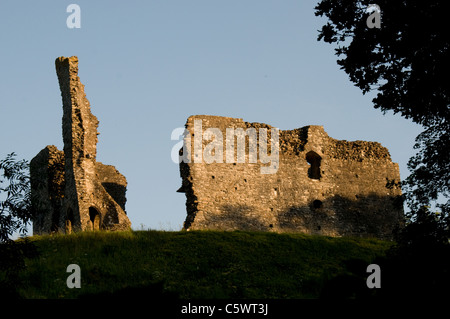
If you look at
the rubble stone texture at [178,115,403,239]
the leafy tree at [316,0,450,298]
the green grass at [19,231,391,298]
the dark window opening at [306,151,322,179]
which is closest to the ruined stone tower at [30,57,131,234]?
the rubble stone texture at [178,115,403,239]

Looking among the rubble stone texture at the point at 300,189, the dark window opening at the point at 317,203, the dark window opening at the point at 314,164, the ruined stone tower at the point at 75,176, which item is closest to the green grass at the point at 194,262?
the rubble stone texture at the point at 300,189

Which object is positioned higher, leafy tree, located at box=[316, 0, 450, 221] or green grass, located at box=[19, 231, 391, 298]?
leafy tree, located at box=[316, 0, 450, 221]

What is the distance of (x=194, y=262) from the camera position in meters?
20.6

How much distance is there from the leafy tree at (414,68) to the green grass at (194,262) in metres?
3.51

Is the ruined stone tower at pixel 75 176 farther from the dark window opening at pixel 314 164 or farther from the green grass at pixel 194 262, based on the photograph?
the dark window opening at pixel 314 164

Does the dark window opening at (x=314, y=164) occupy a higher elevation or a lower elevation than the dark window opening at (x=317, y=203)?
higher

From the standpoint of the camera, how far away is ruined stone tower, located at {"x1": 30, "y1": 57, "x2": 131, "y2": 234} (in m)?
27.7

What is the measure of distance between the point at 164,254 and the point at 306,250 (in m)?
5.40

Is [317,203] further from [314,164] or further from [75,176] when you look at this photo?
[75,176]

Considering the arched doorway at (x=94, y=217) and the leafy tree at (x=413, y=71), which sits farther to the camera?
the arched doorway at (x=94, y=217)

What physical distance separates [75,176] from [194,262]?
970 cm

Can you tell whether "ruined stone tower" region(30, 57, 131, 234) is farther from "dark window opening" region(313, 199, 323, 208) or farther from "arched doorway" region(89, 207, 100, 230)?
"dark window opening" region(313, 199, 323, 208)

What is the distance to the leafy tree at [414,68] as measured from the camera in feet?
45.0

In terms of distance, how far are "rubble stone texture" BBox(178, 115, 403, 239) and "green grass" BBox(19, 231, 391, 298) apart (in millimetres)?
3511
